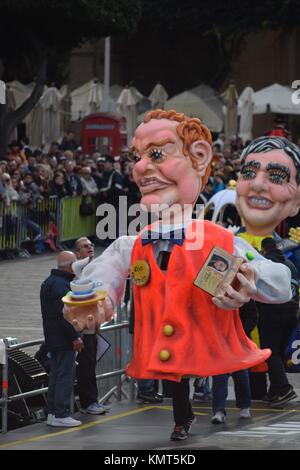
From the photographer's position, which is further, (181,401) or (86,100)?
(86,100)

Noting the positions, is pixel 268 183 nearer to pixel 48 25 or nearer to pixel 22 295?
pixel 22 295

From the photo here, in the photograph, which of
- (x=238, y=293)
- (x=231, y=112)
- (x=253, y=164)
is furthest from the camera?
(x=231, y=112)

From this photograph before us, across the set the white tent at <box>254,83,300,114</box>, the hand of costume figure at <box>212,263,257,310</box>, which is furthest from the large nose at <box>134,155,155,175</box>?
the white tent at <box>254,83,300,114</box>

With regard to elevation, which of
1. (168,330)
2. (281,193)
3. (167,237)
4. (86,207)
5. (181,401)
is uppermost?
(281,193)

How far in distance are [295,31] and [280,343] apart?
39532mm

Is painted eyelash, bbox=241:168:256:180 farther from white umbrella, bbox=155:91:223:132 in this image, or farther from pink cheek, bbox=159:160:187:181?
white umbrella, bbox=155:91:223:132

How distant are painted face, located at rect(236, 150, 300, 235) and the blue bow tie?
77.6 inches

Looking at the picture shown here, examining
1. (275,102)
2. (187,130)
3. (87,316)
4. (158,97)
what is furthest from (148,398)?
(158,97)

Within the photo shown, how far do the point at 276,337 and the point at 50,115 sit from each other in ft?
75.3

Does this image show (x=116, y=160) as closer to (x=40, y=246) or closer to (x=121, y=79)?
(x=40, y=246)

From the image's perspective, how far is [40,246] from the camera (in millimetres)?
25109

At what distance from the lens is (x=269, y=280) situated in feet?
35.8

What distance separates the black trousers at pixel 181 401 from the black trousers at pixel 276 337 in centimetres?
219
